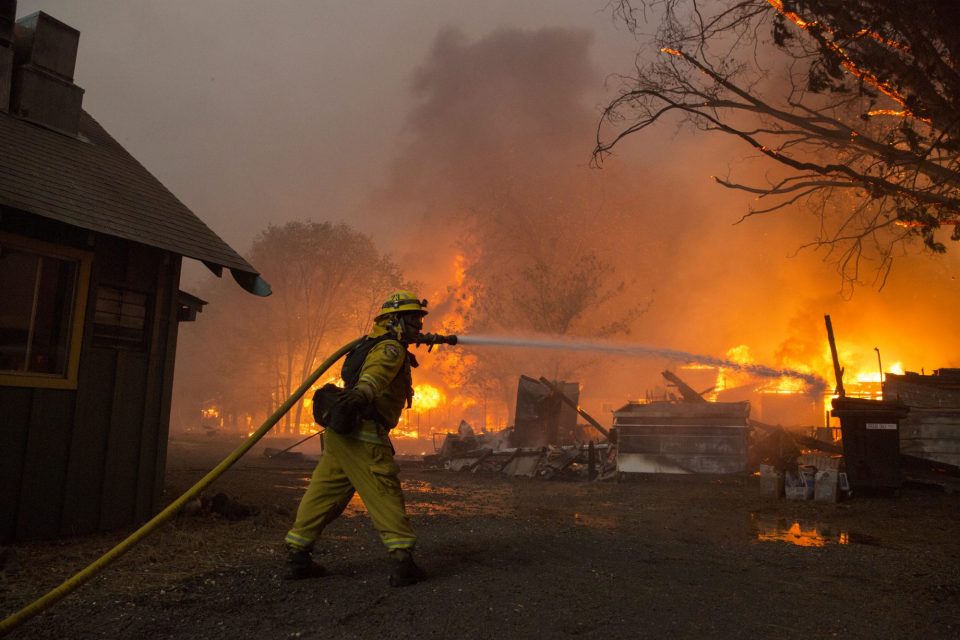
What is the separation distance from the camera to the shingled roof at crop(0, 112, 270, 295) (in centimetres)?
634

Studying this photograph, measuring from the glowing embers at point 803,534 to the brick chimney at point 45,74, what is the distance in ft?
33.1

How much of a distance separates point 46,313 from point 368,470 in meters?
4.43

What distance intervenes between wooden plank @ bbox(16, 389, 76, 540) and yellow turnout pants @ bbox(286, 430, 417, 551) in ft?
10.4

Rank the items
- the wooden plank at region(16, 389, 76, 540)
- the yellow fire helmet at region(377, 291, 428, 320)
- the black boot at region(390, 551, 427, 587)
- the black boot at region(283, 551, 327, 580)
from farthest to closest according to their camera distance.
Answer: the wooden plank at region(16, 389, 76, 540), the yellow fire helmet at region(377, 291, 428, 320), the black boot at region(283, 551, 327, 580), the black boot at region(390, 551, 427, 587)

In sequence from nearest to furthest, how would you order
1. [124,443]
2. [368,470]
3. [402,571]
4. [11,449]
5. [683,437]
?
[402,571]
[368,470]
[11,449]
[124,443]
[683,437]

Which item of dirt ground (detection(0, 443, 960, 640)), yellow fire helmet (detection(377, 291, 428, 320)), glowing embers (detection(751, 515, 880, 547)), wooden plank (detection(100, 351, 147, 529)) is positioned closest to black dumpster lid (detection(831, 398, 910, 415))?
dirt ground (detection(0, 443, 960, 640))

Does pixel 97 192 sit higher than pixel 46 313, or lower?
higher

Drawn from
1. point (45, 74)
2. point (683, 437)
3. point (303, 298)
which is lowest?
point (683, 437)

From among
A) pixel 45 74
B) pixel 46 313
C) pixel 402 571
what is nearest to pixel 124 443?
pixel 46 313

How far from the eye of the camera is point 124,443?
720cm

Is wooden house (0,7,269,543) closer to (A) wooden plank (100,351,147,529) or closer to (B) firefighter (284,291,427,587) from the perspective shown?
(A) wooden plank (100,351,147,529)

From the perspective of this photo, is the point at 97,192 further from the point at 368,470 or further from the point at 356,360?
the point at 368,470

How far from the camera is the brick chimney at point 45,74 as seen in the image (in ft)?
25.1

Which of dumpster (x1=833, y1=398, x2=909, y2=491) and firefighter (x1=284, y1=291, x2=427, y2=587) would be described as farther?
dumpster (x1=833, y1=398, x2=909, y2=491)
